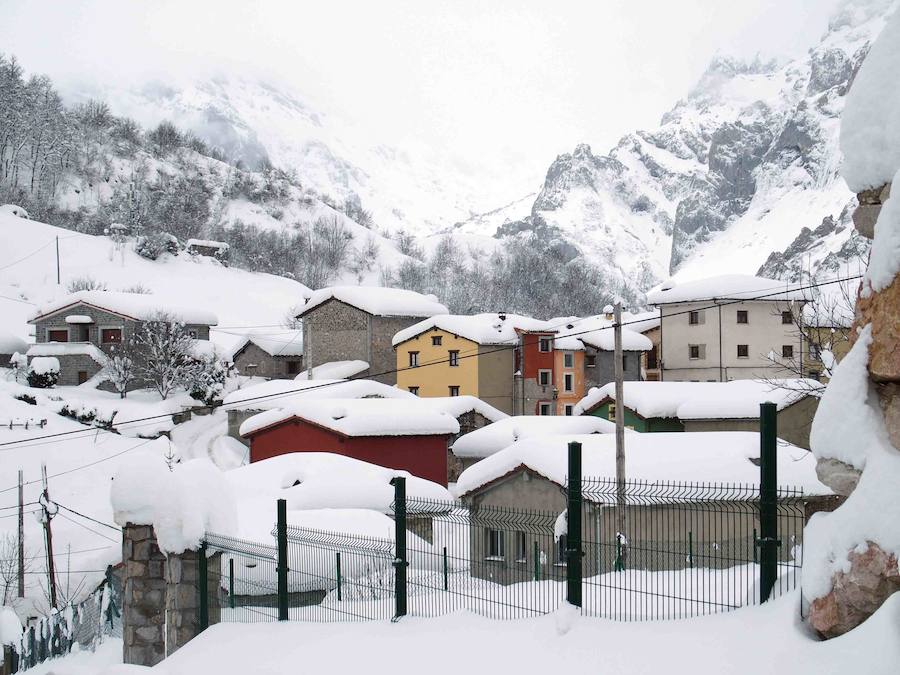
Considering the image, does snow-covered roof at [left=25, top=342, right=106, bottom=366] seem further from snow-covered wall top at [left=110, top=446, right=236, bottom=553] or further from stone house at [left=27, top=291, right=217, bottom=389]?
snow-covered wall top at [left=110, top=446, right=236, bottom=553]

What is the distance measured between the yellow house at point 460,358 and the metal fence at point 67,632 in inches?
1290

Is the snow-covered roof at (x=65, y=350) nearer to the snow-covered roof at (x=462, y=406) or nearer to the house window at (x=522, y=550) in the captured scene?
the snow-covered roof at (x=462, y=406)

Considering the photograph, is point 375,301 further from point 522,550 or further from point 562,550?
point 562,550

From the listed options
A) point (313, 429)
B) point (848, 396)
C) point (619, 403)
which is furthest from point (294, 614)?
point (313, 429)

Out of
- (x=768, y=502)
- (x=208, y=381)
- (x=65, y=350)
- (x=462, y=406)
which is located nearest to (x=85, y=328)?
(x=65, y=350)

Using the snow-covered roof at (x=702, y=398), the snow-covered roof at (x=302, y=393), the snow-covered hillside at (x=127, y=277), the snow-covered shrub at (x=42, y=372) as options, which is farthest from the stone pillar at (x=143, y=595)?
the snow-covered hillside at (x=127, y=277)

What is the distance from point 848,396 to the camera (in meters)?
5.99

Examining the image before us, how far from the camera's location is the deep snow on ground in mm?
5828

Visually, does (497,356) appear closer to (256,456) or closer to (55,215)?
(256,456)

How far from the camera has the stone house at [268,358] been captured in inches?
2473

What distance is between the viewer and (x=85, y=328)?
56906 mm

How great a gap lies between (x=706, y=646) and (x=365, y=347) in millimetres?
51446

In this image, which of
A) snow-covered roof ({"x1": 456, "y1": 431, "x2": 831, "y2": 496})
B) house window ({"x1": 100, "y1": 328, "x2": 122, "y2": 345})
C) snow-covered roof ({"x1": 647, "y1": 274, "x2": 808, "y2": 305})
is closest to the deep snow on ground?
snow-covered roof ({"x1": 456, "y1": 431, "x2": 831, "y2": 496})

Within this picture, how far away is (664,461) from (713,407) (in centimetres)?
1285
